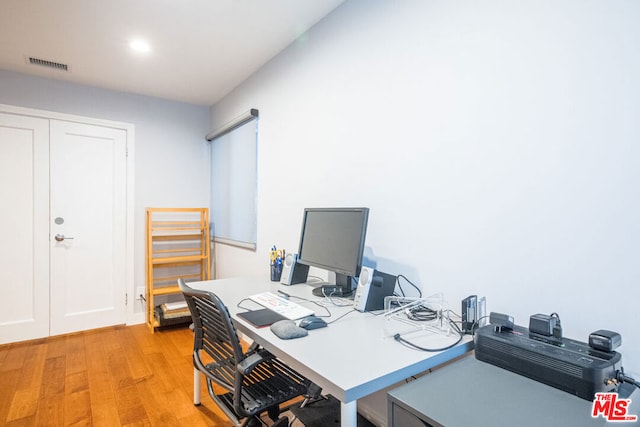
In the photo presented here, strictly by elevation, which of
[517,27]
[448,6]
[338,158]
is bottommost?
[338,158]

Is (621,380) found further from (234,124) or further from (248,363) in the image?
(234,124)

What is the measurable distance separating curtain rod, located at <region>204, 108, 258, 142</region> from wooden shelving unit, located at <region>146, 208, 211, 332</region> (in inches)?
33.8

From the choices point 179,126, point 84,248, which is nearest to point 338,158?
point 179,126

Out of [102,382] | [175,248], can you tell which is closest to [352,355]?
[102,382]

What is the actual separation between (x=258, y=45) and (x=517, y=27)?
1.91 metres

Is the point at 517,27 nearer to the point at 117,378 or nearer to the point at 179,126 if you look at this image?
the point at 117,378

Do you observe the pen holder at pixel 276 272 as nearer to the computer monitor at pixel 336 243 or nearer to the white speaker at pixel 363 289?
the computer monitor at pixel 336 243

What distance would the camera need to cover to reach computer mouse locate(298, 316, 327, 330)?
51.6 inches

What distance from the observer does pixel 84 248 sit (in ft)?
11.3

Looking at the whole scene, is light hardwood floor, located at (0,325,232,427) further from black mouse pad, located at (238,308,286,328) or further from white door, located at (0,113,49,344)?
black mouse pad, located at (238,308,286,328)

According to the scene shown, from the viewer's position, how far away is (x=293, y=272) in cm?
213

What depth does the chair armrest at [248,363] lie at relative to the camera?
1298 mm

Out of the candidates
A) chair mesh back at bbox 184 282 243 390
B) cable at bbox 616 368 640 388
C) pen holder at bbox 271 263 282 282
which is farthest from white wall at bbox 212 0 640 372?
chair mesh back at bbox 184 282 243 390

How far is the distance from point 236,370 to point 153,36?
2.41 meters
